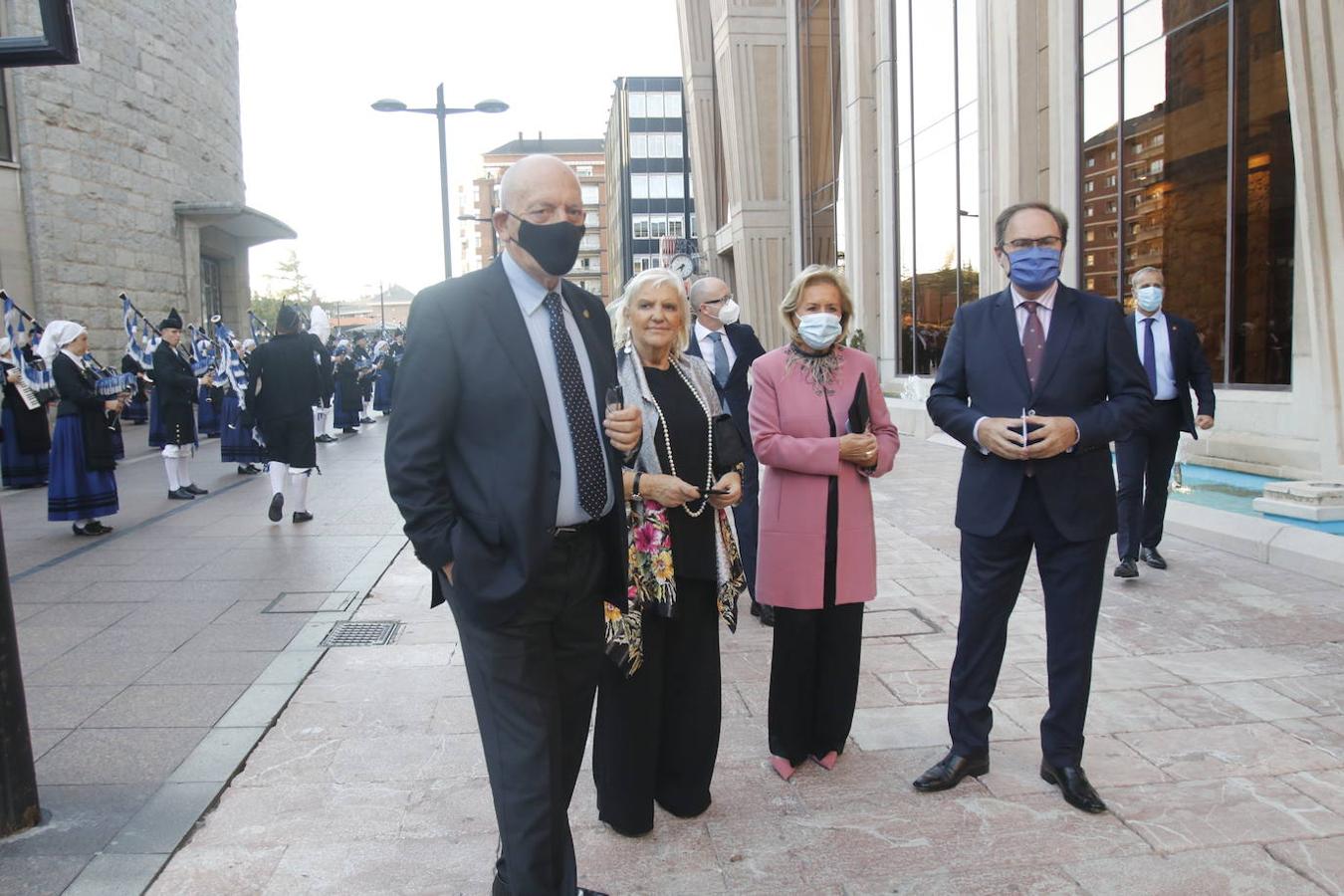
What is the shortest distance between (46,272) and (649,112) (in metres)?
76.5

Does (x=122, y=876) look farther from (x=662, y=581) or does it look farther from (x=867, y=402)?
(x=867, y=402)

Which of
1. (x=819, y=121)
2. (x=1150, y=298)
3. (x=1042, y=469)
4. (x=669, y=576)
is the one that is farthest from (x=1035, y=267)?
(x=819, y=121)

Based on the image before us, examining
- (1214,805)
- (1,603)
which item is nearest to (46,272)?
(1,603)

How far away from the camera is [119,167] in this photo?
21.0 m

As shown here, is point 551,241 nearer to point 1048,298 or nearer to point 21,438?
point 1048,298

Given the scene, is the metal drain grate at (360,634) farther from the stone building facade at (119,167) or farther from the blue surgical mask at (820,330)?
the stone building facade at (119,167)

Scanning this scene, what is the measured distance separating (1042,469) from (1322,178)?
21.9 feet

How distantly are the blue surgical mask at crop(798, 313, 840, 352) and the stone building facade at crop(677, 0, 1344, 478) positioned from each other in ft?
21.6

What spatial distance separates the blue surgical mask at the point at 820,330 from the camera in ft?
12.6

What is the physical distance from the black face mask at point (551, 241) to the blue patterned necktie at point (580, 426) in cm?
15

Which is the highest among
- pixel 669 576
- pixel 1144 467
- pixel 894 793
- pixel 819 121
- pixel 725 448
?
pixel 819 121

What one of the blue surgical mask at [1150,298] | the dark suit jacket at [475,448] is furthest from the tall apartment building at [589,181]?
the dark suit jacket at [475,448]

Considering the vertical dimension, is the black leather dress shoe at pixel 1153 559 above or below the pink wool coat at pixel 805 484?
below

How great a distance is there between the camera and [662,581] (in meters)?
3.26
